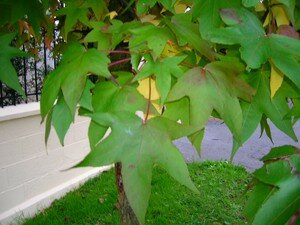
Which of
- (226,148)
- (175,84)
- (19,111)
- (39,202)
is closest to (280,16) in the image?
(175,84)

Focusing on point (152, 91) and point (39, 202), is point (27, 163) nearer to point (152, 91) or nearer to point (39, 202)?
point (39, 202)

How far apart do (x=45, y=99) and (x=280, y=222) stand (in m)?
0.52

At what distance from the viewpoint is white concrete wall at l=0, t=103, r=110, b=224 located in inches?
114

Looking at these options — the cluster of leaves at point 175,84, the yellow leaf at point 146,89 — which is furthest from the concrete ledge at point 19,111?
the yellow leaf at point 146,89

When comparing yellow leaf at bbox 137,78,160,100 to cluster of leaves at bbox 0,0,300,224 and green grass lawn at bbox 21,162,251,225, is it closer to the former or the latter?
cluster of leaves at bbox 0,0,300,224

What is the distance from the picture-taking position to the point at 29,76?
10.6 feet

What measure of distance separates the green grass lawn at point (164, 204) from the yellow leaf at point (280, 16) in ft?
7.56

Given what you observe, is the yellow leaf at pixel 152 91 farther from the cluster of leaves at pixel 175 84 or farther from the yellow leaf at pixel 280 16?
the yellow leaf at pixel 280 16

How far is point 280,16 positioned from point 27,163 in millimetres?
2613

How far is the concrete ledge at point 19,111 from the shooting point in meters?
2.81

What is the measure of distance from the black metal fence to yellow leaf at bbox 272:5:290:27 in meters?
2.30

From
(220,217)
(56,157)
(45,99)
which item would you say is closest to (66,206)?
(56,157)

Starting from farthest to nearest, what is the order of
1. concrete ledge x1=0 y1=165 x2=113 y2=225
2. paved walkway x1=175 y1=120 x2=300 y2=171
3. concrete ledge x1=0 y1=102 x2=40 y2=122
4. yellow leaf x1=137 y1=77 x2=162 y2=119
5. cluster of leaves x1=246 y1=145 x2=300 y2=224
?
paved walkway x1=175 y1=120 x2=300 y2=171, concrete ledge x1=0 y1=165 x2=113 y2=225, concrete ledge x1=0 y1=102 x2=40 y2=122, yellow leaf x1=137 y1=77 x2=162 y2=119, cluster of leaves x1=246 y1=145 x2=300 y2=224

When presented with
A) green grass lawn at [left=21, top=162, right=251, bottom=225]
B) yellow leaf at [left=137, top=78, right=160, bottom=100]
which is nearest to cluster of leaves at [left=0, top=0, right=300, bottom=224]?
yellow leaf at [left=137, top=78, right=160, bottom=100]
